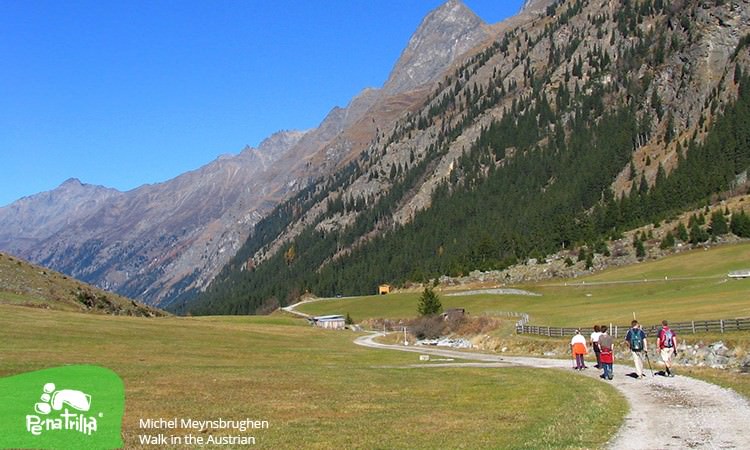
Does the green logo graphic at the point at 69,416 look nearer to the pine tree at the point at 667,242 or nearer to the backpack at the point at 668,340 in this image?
the backpack at the point at 668,340

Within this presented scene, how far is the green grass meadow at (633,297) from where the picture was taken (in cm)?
6888

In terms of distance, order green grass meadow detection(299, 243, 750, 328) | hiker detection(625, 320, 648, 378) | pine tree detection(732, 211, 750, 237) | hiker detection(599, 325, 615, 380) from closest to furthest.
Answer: hiker detection(625, 320, 648, 378) < hiker detection(599, 325, 615, 380) < green grass meadow detection(299, 243, 750, 328) < pine tree detection(732, 211, 750, 237)

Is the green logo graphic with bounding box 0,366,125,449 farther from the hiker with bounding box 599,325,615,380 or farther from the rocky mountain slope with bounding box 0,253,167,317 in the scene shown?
the rocky mountain slope with bounding box 0,253,167,317

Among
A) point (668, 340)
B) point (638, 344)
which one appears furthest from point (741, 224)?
point (638, 344)

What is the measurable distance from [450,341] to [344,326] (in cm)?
4677

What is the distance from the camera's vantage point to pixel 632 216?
164m

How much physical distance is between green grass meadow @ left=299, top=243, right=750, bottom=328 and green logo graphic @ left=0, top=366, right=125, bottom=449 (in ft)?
168

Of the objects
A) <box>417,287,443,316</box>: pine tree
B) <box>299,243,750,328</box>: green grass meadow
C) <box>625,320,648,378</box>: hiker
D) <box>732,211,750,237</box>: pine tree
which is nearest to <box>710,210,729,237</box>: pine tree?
<box>732,211,750,237</box>: pine tree

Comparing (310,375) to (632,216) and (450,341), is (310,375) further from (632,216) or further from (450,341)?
(632,216)

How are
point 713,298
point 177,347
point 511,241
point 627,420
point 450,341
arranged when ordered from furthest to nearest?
point 511,241 < point 450,341 < point 713,298 < point 177,347 < point 627,420

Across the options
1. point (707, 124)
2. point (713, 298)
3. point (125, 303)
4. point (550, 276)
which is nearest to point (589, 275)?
point (550, 276)

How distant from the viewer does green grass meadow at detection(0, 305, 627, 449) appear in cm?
2083

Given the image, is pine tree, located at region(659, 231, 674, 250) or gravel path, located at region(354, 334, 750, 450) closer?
gravel path, located at region(354, 334, 750, 450)

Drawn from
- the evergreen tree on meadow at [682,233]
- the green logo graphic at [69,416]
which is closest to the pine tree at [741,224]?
the evergreen tree on meadow at [682,233]
